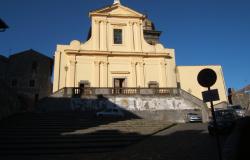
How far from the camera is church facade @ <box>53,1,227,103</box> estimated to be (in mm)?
28172

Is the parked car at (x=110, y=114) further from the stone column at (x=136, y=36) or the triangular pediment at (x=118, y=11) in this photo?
the triangular pediment at (x=118, y=11)

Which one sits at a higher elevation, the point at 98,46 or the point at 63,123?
the point at 98,46

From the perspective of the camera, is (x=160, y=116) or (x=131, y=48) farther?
(x=131, y=48)

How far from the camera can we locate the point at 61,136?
12.5 metres

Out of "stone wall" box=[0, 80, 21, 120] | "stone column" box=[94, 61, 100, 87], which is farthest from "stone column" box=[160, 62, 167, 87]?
"stone wall" box=[0, 80, 21, 120]

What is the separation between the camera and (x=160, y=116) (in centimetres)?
2394

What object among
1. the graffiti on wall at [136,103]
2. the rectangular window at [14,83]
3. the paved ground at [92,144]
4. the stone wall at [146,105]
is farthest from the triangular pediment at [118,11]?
the paved ground at [92,144]

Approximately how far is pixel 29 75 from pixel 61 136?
2855cm

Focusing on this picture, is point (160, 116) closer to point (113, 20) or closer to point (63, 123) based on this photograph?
point (63, 123)

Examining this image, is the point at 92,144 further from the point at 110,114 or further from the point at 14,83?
the point at 14,83

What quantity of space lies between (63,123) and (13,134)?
160 inches

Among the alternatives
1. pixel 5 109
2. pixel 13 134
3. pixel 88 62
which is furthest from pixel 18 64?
pixel 13 134

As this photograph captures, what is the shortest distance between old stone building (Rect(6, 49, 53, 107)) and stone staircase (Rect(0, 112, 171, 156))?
21110 millimetres

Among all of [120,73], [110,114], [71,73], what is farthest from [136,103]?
[71,73]
